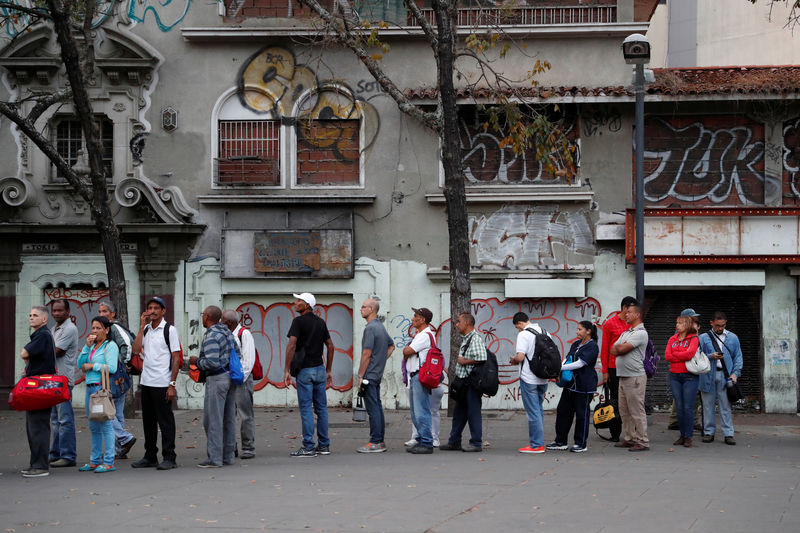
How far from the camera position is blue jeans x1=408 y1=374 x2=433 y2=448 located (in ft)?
43.1

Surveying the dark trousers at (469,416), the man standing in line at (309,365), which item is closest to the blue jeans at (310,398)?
the man standing in line at (309,365)

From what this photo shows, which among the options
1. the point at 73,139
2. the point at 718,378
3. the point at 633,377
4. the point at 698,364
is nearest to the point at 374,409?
the point at 633,377

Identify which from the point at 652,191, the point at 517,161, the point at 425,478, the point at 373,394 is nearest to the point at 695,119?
the point at 652,191

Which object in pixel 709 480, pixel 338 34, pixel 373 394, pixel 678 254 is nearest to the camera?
pixel 709 480

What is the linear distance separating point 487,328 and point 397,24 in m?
5.64

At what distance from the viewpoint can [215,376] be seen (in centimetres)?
1182

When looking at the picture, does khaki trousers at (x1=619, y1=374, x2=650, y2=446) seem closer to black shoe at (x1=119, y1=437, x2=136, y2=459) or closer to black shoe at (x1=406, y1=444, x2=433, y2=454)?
black shoe at (x1=406, y1=444, x2=433, y2=454)

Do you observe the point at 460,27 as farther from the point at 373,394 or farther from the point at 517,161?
the point at 373,394

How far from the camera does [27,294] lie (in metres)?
20.2

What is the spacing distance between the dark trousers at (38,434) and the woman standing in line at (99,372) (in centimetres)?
46

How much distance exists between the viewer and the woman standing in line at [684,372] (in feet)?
45.7

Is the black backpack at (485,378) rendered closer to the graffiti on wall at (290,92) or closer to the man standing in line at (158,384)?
the man standing in line at (158,384)

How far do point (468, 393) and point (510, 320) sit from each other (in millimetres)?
6672

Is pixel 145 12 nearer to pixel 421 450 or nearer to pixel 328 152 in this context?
pixel 328 152
